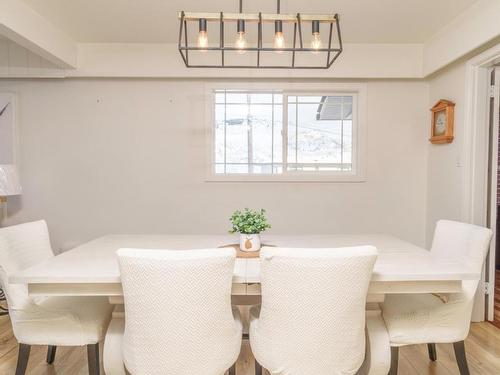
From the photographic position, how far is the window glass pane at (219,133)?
11.0ft

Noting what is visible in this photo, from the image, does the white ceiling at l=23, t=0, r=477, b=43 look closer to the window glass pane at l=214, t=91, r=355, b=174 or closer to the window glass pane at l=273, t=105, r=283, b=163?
the window glass pane at l=214, t=91, r=355, b=174

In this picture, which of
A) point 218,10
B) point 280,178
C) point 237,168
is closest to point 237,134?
point 237,168

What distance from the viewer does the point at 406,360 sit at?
212 cm

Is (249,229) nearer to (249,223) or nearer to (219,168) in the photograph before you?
(249,223)

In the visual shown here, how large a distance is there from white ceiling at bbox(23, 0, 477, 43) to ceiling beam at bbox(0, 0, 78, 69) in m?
0.06

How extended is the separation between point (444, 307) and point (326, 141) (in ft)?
6.58

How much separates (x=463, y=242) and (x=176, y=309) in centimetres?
156

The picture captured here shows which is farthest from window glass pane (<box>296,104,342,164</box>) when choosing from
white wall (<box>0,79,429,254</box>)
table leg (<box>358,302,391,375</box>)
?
table leg (<box>358,302,391,375</box>)

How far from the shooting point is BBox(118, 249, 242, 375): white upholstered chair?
1215 mm

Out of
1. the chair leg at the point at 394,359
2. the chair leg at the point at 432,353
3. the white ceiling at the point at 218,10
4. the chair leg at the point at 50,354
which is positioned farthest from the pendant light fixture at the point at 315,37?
the chair leg at the point at 50,354

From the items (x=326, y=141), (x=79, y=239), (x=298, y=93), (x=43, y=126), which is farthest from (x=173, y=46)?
(x=79, y=239)

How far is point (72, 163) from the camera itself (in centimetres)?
328

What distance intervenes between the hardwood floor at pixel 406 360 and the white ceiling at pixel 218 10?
2.30 metres

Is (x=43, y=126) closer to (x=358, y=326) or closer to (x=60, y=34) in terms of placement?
(x=60, y=34)
